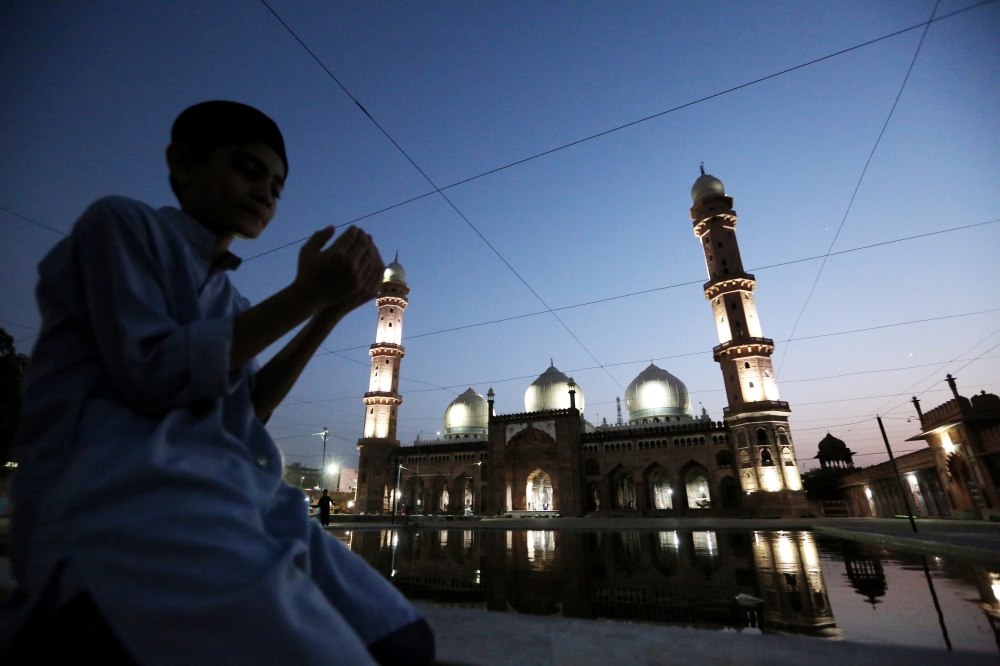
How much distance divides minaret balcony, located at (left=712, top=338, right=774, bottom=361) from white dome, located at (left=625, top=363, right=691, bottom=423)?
8653 millimetres

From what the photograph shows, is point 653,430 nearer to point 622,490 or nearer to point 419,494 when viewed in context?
point 622,490

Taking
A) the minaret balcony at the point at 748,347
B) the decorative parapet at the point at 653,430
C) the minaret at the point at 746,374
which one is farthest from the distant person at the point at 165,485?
the decorative parapet at the point at 653,430

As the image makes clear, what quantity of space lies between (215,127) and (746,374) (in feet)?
97.6

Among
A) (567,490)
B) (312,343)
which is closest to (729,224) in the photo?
(567,490)

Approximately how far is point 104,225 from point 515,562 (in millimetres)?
8055

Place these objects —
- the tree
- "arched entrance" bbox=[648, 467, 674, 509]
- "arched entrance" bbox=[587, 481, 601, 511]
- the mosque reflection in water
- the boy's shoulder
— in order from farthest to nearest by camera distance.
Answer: "arched entrance" bbox=[648, 467, 674, 509] → "arched entrance" bbox=[587, 481, 601, 511] → the tree → the mosque reflection in water → the boy's shoulder

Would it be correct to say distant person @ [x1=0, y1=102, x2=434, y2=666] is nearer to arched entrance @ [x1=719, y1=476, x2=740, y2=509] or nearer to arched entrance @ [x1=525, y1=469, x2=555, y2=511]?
arched entrance @ [x1=719, y1=476, x2=740, y2=509]

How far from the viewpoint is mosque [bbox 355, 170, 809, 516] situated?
2566cm

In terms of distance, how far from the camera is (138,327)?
74 centimetres

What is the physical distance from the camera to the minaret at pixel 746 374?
80.8ft

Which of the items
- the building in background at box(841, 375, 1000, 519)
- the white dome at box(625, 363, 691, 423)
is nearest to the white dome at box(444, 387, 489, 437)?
the white dome at box(625, 363, 691, 423)

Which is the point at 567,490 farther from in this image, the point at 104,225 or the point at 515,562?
the point at 104,225

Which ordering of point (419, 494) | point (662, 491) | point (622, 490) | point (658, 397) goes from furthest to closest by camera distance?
point (419, 494)
point (658, 397)
point (662, 491)
point (622, 490)

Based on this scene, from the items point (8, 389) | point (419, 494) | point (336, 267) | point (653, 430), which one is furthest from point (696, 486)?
point (336, 267)
